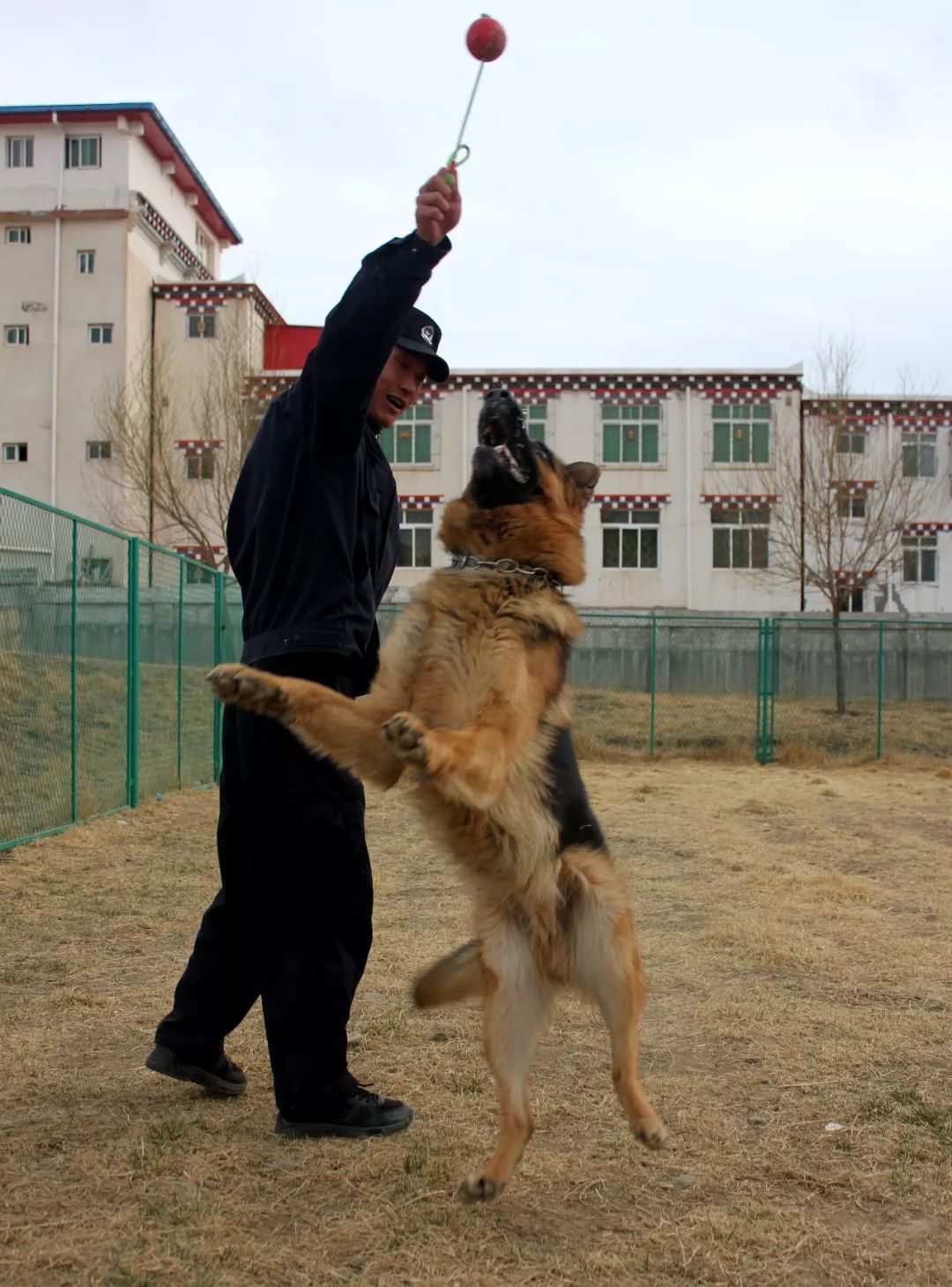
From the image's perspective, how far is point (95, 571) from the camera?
9.05m

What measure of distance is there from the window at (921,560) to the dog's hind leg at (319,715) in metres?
32.7

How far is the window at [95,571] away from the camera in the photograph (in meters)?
8.69

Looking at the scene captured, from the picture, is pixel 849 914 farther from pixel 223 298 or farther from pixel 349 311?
pixel 223 298

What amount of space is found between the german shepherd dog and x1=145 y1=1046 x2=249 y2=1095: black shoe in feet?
2.33

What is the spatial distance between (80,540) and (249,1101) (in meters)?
5.88

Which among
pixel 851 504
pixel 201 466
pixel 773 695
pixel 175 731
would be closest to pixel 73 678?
pixel 175 731

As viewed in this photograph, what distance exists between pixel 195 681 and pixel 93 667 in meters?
2.49

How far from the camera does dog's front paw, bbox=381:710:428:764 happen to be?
2750mm

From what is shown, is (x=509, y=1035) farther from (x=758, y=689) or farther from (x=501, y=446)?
(x=758, y=689)

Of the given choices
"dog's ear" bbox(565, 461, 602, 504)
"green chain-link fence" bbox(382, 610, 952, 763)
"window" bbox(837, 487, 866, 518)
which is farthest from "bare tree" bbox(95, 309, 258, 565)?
"dog's ear" bbox(565, 461, 602, 504)

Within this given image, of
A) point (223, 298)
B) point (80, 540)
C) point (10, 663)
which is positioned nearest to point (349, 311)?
point (10, 663)

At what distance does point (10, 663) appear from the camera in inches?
295

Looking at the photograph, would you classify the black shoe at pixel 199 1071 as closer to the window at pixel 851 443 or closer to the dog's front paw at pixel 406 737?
the dog's front paw at pixel 406 737

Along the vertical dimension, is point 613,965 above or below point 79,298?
below
